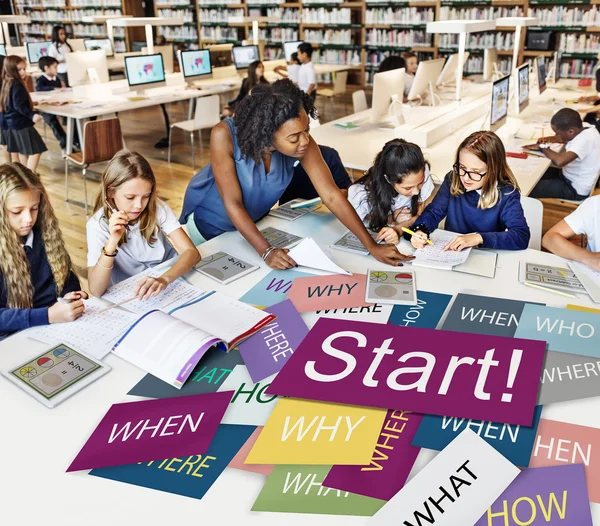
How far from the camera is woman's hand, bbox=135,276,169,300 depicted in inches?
63.9

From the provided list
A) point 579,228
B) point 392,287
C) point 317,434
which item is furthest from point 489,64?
point 317,434

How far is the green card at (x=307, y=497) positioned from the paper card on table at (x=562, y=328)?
2.17 feet

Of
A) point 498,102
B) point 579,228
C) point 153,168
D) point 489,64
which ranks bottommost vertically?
point 153,168

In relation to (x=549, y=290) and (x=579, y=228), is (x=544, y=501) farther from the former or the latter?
(x=579, y=228)

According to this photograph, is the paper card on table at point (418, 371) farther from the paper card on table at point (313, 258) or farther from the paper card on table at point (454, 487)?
the paper card on table at point (313, 258)

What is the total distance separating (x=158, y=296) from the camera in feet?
5.42

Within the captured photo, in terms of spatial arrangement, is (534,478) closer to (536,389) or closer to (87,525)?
(536,389)

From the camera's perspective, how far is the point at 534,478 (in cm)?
101

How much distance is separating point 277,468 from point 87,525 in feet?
1.10

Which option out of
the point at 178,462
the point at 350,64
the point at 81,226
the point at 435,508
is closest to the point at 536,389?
the point at 435,508

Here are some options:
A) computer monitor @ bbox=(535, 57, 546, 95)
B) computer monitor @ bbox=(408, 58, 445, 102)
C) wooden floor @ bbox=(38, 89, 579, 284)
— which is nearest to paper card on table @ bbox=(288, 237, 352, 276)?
wooden floor @ bbox=(38, 89, 579, 284)

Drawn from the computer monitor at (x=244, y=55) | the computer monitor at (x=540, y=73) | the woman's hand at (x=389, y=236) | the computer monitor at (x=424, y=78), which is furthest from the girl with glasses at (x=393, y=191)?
the computer monitor at (x=244, y=55)

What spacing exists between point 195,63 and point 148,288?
19.4 feet

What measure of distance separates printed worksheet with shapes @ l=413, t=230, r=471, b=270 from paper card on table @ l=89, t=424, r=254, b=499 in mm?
945
